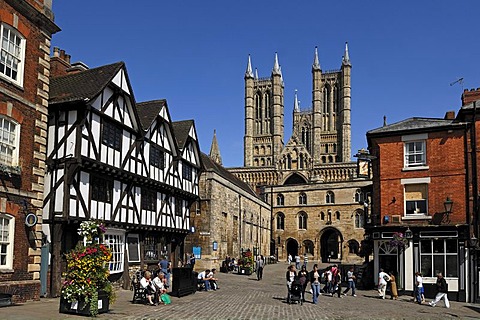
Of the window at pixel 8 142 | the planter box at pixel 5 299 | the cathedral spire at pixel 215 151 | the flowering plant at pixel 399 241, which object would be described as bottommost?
the planter box at pixel 5 299

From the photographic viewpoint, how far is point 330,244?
2928 inches

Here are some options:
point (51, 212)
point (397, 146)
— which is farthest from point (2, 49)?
point (397, 146)

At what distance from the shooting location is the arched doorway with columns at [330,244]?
2606 inches

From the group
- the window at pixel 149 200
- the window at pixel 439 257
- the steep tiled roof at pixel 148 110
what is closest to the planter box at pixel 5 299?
the window at pixel 149 200

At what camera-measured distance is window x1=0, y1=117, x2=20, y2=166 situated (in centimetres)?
1516

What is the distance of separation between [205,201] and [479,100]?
738 inches

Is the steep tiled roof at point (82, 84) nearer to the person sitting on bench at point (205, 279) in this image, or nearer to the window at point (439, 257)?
the person sitting on bench at point (205, 279)

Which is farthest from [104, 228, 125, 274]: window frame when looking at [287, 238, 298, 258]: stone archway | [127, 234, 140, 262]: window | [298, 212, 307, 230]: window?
[287, 238, 298, 258]: stone archway

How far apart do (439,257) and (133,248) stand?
14.7 m

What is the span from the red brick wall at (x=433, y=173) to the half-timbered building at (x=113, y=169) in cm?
1172

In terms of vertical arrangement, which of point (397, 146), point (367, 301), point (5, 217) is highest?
point (397, 146)

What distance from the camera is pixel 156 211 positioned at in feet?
91.6

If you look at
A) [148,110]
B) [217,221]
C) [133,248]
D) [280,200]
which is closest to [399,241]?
[133,248]

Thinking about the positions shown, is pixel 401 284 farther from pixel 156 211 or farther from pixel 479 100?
pixel 156 211
